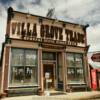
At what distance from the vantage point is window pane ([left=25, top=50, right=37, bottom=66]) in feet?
50.9

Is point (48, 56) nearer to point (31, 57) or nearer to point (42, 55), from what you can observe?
point (42, 55)

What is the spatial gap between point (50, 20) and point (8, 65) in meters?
5.60

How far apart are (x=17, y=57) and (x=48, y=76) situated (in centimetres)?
359

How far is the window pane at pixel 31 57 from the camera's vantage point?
50.9 ft

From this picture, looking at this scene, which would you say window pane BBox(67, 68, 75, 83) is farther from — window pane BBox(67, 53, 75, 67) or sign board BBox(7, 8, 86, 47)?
sign board BBox(7, 8, 86, 47)

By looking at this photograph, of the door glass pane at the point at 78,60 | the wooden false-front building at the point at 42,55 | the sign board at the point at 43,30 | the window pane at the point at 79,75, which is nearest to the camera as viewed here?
the wooden false-front building at the point at 42,55

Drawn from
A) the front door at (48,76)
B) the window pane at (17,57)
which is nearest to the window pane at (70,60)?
the front door at (48,76)

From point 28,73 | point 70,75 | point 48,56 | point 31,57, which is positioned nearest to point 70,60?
point 70,75

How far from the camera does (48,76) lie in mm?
17141

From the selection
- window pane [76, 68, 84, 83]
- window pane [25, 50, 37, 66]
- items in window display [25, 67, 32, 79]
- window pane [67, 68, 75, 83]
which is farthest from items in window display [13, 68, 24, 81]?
window pane [76, 68, 84, 83]

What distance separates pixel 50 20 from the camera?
17219 millimetres

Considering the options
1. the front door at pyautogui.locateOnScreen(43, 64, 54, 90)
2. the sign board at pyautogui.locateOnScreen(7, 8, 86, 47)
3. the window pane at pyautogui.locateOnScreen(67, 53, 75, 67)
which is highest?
the sign board at pyautogui.locateOnScreen(7, 8, 86, 47)

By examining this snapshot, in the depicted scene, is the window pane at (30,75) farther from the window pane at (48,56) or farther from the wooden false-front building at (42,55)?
the window pane at (48,56)

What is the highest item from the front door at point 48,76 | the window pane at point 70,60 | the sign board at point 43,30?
the sign board at point 43,30
